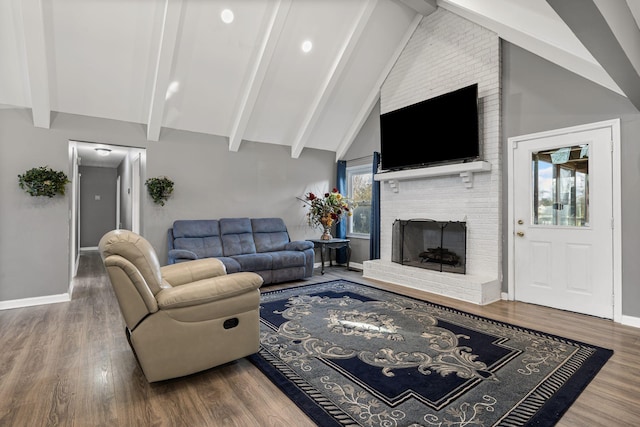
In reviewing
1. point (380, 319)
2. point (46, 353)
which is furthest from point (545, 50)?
point (46, 353)

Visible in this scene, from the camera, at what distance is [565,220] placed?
12.0 feet

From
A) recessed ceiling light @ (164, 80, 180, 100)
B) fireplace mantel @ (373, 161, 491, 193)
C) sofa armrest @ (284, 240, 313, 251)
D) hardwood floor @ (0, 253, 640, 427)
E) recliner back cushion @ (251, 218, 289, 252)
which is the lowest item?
hardwood floor @ (0, 253, 640, 427)

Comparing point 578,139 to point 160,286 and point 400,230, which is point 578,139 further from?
point 160,286

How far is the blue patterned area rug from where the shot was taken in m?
1.83

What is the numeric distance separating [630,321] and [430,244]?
231cm

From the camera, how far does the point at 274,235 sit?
5.55 m

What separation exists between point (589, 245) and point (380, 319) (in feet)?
7.84

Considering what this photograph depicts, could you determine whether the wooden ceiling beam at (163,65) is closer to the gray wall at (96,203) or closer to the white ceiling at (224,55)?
the white ceiling at (224,55)

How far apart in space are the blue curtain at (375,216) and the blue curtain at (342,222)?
700 millimetres

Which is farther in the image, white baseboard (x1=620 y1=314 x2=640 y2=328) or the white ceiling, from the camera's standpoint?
the white ceiling

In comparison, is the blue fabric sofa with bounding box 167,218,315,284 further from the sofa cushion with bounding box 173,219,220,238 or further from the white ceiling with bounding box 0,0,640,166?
the white ceiling with bounding box 0,0,640,166

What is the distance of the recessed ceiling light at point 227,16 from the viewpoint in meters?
3.91

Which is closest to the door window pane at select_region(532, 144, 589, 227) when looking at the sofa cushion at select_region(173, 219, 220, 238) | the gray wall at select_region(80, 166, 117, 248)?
the sofa cushion at select_region(173, 219, 220, 238)

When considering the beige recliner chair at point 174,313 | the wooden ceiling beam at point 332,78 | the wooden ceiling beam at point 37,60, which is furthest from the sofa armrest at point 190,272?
the wooden ceiling beam at point 332,78
